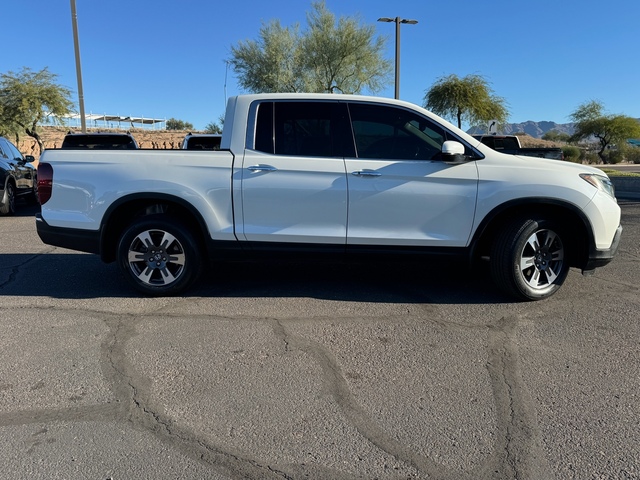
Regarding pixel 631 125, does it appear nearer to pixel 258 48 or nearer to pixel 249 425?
pixel 258 48

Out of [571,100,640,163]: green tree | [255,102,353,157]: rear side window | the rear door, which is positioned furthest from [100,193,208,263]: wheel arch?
[571,100,640,163]: green tree

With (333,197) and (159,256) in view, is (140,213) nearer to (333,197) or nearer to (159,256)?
(159,256)

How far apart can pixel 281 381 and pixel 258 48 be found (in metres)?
26.6

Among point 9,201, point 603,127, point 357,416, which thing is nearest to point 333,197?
point 357,416

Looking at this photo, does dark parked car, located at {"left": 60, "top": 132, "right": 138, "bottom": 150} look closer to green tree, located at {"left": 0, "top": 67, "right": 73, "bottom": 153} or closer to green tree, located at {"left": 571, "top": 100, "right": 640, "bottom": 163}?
green tree, located at {"left": 0, "top": 67, "right": 73, "bottom": 153}

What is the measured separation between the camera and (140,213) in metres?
5.12

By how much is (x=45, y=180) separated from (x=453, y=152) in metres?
3.95

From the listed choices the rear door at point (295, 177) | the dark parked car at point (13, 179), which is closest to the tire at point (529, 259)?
the rear door at point (295, 177)

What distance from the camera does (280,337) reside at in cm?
405

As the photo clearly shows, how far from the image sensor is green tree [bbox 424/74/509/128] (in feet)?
90.2

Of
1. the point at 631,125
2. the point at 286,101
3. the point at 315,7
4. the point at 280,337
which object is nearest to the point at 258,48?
the point at 315,7

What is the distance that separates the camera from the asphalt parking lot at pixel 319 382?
2.54 meters

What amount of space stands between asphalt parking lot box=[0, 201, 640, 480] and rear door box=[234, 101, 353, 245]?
29.3 inches

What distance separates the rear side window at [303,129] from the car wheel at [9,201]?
8.41 m
